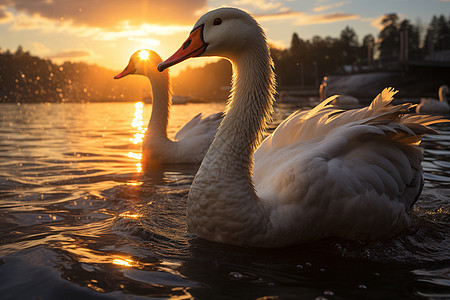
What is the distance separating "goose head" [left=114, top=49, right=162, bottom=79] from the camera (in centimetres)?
901

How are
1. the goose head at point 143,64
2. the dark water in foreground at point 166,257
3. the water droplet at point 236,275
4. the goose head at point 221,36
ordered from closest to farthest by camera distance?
the dark water in foreground at point 166,257, the water droplet at point 236,275, the goose head at point 221,36, the goose head at point 143,64

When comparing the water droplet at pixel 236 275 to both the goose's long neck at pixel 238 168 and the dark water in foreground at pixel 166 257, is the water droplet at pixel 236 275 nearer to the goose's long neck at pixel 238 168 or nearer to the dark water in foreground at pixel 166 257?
the dark water in foreground at pixel 166 257

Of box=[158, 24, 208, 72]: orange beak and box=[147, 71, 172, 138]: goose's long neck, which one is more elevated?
box=[158, 24, 208, 72]: orange beak

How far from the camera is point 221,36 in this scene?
3842mm

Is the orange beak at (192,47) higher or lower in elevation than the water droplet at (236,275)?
higher

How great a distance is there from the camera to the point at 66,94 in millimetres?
67438

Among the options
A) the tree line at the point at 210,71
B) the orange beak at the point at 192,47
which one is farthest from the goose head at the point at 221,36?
the tree line at the point at 210,71

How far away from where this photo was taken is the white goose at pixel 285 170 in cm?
360

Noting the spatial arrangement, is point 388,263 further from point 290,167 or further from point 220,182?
point 220,182

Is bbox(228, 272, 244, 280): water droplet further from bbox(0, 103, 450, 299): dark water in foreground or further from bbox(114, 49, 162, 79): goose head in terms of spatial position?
bbox(114, 49, 162, 79): goose head

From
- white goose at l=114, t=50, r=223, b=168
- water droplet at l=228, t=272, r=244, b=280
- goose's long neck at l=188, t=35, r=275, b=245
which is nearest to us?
water droplet at l=228, t=272, r=244, b=280

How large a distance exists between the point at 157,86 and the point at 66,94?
62928 mm

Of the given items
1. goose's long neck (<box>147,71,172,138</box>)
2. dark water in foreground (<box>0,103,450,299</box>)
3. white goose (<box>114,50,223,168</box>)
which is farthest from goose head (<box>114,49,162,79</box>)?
dark water in foreground (<box>0,103,450,299</box>)

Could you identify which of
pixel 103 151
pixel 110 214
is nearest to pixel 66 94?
pixel 103 151
